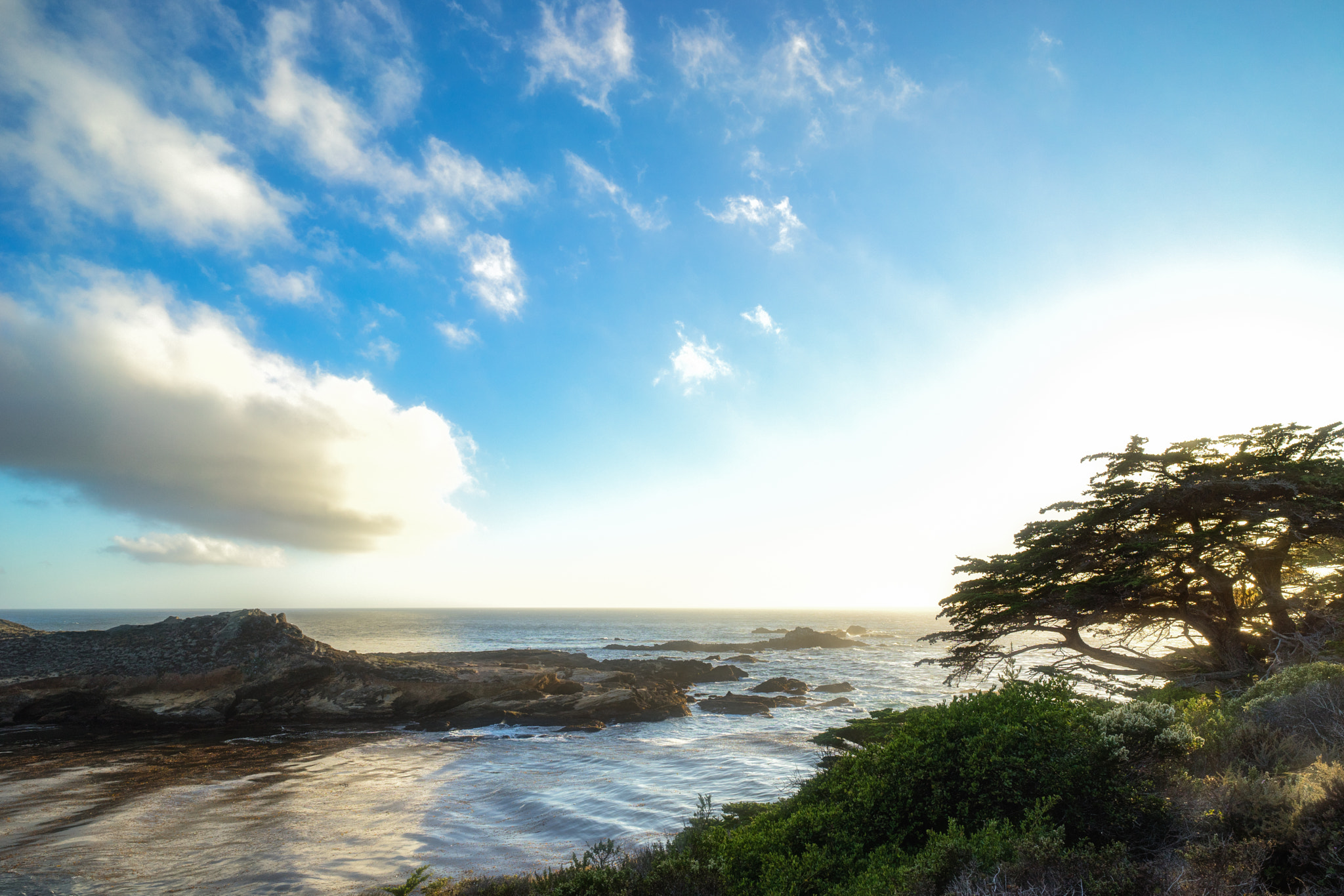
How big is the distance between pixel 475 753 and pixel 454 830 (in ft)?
29.5

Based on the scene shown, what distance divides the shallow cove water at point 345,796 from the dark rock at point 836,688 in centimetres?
936

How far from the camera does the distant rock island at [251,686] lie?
2325cm

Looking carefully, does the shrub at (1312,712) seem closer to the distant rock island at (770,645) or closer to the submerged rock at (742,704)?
the submerged rock at (742,704)

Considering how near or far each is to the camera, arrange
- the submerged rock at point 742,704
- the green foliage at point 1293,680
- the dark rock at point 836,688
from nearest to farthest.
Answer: the green foliage at point 1293,680, the submerged rock at point 742,704, the dark rock at point 836,688

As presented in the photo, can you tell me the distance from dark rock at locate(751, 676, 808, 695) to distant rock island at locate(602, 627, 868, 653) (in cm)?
3131

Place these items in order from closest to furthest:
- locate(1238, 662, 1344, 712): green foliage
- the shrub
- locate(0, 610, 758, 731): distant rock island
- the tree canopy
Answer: the shrub → locate(1238, 662, 1344, 712): green foliage → the tree canopy → locate(0, 610, 758, 731): distant rock island

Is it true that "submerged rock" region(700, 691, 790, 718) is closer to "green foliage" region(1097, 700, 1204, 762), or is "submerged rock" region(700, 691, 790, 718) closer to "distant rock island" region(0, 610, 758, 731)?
"distant rock island" region(0, 610, 758, 731)

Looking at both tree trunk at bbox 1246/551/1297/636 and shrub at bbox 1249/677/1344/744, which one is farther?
tree trunk at bbox 1246/551/1297/636

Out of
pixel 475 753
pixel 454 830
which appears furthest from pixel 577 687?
pixel 454 830

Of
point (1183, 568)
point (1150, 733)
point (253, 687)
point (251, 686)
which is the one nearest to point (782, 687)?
point (1183, 568)

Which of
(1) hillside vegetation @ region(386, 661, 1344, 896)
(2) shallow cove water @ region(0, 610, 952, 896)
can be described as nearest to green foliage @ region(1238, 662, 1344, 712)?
(1) hillside vegetation @ region(386, 661, 1344, 896)

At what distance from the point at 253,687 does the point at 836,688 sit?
32876 millimetres

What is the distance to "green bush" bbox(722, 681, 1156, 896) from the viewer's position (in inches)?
225

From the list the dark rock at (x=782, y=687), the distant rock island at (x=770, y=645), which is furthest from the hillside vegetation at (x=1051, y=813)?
the distant rock island at (x=770, y=645)
